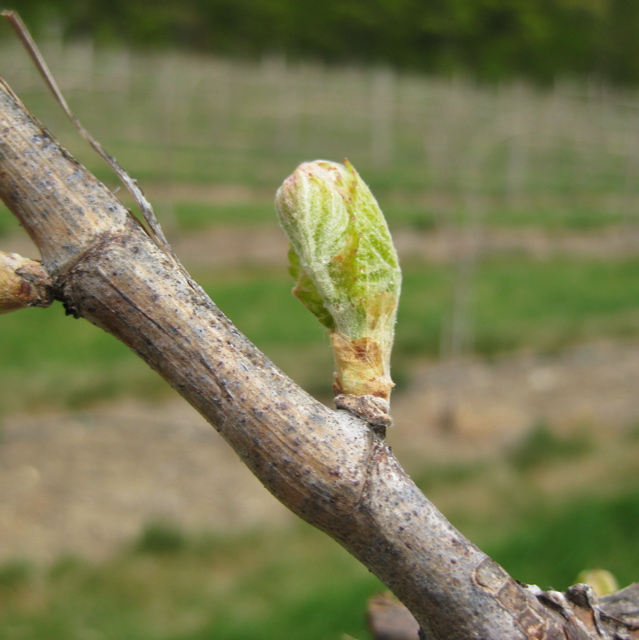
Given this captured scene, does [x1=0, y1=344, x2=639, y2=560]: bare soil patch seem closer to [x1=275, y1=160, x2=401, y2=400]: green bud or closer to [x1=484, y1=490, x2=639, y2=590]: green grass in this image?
[x1=484, y1=490, x2=639, y2=590]: green grass

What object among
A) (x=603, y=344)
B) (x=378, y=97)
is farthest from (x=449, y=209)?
(x=378, y=97)

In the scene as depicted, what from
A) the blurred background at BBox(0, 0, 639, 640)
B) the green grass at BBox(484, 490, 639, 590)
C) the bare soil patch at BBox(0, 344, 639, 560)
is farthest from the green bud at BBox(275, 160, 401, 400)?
the bare soil patch at BBox(0, 344, 639, 560)

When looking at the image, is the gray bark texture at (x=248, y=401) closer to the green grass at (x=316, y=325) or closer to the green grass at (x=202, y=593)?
the green grass at (x=202, y=593)

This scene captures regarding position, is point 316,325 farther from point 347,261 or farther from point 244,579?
point 347,261

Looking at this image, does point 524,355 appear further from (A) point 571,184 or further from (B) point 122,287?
(A) point 571,184

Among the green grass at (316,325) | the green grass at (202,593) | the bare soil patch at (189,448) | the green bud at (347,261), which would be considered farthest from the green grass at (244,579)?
the green bud at (347,261)

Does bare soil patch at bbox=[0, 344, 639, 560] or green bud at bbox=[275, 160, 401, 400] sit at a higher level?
green bud at bbox=[275, 160, 401, 400]

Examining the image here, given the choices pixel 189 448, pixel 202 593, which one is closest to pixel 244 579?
pixel 202 593
